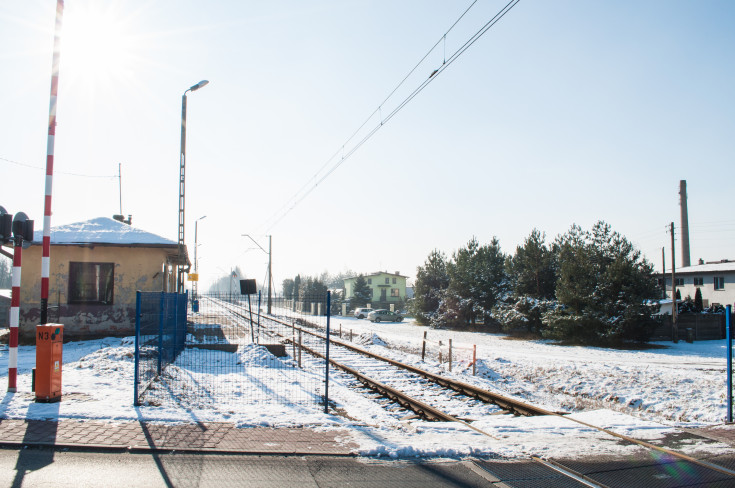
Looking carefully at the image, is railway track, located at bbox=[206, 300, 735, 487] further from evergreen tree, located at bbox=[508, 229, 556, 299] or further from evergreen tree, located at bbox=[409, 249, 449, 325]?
evergreen tree, located at bbox=[409, 249, 449, 325]

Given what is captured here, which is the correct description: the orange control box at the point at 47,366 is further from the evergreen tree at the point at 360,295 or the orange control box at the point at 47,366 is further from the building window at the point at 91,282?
the evergreen tree at the point at 360,295

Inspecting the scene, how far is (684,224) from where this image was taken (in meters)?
58.4

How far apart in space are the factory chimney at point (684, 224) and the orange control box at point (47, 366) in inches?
2516

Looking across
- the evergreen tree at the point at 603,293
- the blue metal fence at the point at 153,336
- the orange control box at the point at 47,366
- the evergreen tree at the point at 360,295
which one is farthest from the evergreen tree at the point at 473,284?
the orange control box at the point at 47,366

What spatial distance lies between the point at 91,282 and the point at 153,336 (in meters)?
8.92

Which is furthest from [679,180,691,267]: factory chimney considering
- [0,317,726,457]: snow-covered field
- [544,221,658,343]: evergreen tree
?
[0,317,726,457]: snow-covered field

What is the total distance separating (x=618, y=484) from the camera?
536cm

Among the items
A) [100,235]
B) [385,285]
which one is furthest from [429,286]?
[385,285]

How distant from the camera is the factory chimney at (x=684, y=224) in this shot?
57.0 meters

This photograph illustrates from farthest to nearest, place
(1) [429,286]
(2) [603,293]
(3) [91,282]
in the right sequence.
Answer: (1) [429,286], (2) [603,293], (3) [91,282]

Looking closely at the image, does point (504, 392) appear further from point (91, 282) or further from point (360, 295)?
point (360, 295)

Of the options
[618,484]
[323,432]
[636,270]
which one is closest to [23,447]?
[323,432]

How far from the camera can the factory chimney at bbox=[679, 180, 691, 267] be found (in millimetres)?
57031

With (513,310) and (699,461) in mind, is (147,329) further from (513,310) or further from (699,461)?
(513,310)
